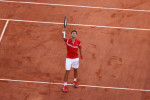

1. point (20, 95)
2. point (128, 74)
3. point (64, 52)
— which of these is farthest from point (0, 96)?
point (128, 74)

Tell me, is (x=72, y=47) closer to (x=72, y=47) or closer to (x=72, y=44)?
(x=72, y=47)

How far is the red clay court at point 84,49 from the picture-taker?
7.62 metres

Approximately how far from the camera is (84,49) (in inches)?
359

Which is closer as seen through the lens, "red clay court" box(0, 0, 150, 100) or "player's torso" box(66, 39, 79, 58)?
"player's torso" box(66, 39, 79, 58)

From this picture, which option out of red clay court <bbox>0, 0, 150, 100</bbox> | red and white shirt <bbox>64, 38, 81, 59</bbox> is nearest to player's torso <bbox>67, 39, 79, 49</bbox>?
red and white shirt <bbox>64, 38, 81, 59</bbox>

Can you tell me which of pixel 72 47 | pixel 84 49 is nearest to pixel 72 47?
pixel 72 47

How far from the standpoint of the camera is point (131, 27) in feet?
33.6

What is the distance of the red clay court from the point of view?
7617mm

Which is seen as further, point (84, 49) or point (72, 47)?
point (84, 49)

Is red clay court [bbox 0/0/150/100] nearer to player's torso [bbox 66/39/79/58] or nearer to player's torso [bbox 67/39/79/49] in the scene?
player's torso [bbox 66/39/79/58]

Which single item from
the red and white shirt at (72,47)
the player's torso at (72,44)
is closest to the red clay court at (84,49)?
the red and white shirt at (72,47)

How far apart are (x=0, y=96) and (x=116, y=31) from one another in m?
5.64

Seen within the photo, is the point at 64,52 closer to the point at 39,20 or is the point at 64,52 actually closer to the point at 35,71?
the point at 35,71

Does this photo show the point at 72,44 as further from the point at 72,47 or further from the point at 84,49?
the point at 84,49
